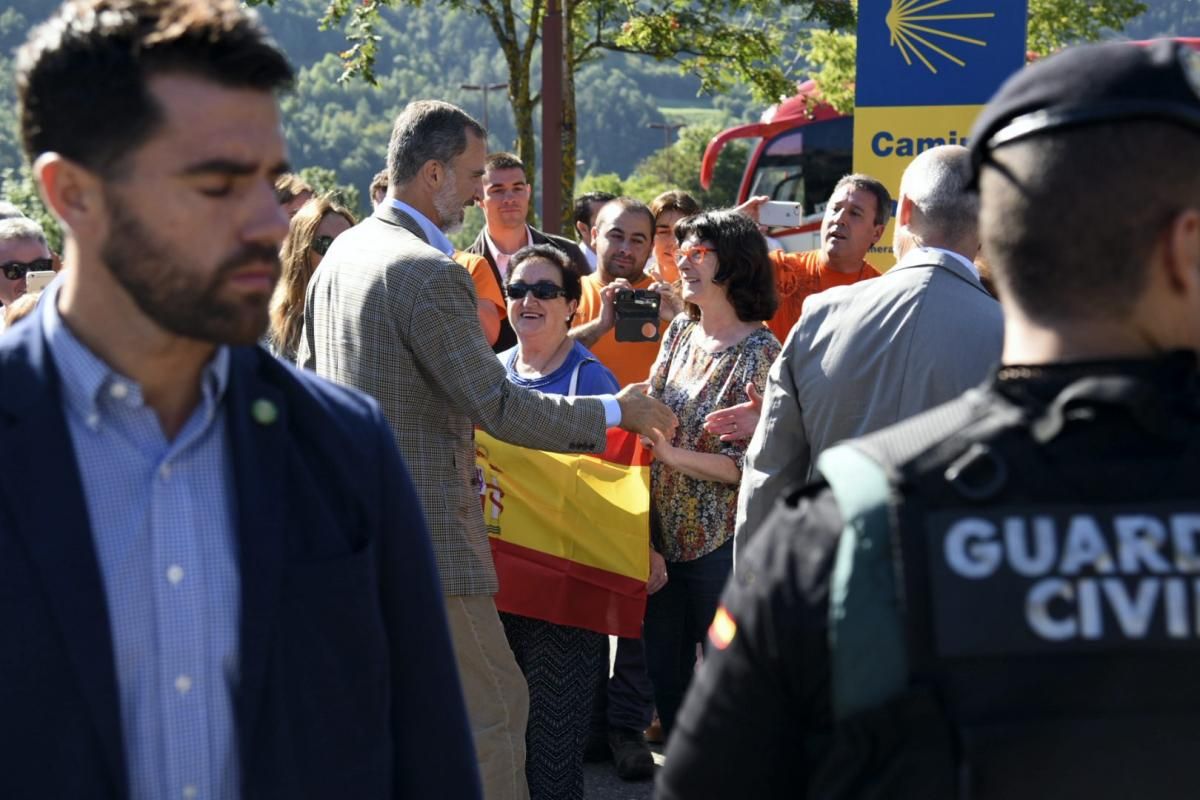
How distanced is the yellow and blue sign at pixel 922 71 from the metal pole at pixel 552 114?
6.43 metres

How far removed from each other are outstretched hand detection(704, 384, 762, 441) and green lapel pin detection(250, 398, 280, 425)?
3.03 m

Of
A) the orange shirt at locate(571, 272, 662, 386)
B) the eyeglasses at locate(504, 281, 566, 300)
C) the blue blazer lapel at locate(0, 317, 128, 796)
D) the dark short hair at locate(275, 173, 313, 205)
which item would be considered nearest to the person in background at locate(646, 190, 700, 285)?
the orange shirt at locate(571, 272, 662, 386)

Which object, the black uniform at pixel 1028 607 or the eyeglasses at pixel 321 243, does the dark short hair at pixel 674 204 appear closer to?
the eyeglasses at pixel 321 243

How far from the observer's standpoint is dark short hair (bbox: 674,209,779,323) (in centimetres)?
533

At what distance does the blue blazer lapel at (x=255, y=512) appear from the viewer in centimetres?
188

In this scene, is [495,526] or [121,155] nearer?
[121,155]

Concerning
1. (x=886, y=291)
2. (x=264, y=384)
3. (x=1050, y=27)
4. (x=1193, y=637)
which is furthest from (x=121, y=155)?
(x=1050, y=27)

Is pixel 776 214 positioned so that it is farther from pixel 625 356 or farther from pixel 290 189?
pixel 290 189

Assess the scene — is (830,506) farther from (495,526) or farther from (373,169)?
(373,169)

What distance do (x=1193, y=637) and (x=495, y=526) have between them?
146 inches

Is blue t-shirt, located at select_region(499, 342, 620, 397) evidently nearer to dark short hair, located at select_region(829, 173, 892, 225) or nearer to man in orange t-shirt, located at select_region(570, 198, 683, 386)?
man in orange t-shirt, located at select_region(570, 198, 683, 386)

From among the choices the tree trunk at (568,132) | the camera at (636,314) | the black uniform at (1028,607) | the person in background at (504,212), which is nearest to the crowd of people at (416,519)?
the black uniform at (1028,607)

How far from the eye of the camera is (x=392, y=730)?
210 centimetres

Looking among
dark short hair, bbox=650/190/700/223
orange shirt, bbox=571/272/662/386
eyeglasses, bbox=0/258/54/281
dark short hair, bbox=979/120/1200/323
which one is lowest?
orange shirt, bbox=571/272/662/386
